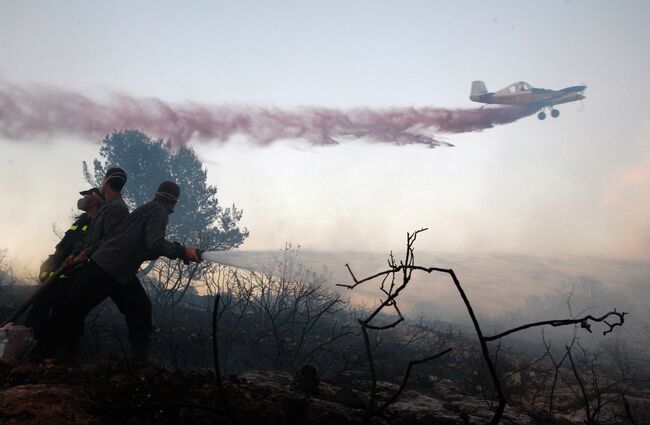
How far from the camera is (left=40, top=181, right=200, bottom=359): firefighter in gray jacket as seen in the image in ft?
9.78

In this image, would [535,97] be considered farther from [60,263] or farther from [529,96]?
[60,263]

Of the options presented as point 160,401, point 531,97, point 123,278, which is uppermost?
point 531,97

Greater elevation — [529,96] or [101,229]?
[529,96]

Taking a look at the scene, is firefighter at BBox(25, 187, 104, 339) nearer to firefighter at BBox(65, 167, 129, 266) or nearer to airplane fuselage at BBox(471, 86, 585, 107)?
firefighter at BBox(65, 167, 129, 266)

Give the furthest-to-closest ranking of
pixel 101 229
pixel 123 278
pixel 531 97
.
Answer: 1. pixel 531 97
2. pixel 101 229
3. pixel 123 278

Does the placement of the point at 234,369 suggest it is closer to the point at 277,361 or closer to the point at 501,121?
the point at 277,361

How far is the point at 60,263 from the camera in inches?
157

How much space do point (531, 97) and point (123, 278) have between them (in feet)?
87.9

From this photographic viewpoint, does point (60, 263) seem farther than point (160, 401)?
Yes

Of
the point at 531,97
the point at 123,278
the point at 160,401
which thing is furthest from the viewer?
the point at 531,97

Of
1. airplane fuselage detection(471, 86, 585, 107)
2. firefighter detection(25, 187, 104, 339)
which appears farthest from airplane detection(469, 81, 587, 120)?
firefighter detection(25, 187, 104, 339)

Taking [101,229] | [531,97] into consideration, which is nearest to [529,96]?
[531,97]

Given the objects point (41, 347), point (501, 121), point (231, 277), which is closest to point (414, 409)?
point (41, 347)

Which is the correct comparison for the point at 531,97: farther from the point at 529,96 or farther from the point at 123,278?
the point at 123,278
